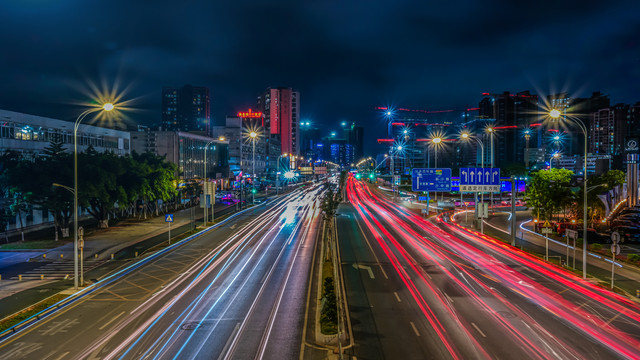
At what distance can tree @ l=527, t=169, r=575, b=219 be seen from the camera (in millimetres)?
43938

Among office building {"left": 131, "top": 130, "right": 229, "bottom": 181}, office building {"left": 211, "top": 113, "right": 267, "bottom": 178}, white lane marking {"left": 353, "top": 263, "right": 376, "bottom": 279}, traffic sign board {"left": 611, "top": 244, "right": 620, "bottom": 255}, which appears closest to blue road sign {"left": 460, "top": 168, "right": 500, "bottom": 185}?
traffic sign board {"left": 611, "top": 244, "right": 620, "bottom": 255}

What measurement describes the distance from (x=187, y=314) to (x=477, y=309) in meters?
14.6

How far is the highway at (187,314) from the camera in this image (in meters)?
14.5

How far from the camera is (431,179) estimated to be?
167ft

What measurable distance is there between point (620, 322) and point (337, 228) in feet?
105

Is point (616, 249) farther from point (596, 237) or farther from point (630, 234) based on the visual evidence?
point (630, 234)

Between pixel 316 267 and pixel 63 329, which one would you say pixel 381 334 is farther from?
pixel 63 329

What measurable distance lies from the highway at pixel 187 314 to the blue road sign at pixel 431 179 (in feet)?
81.2

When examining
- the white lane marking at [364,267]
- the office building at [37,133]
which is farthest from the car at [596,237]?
the office building at [37,133]

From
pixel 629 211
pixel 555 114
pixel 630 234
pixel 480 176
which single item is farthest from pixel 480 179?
pixel 555 114

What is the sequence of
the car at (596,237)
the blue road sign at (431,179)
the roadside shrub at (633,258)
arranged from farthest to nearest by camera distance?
the blue road sign at (431,179) → the car at (596,237) → the roadside shrub at (633,258)

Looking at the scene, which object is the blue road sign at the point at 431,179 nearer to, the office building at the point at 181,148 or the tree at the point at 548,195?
the tree at the point at 548,195

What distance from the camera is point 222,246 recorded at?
35.3 meters

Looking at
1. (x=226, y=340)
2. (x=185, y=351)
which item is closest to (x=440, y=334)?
(x=226, y=340)
